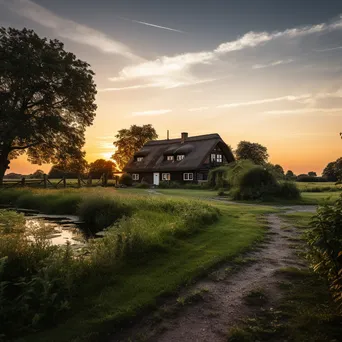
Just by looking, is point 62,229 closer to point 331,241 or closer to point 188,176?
point 331,241

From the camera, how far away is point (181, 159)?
50.0 m

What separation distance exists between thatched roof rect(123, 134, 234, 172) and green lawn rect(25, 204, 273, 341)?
3554 cm

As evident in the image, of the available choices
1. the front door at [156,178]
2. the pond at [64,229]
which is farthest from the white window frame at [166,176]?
the pond at [64,229]

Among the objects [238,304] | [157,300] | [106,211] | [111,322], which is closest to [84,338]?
[111,322]

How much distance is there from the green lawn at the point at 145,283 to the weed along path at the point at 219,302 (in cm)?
32

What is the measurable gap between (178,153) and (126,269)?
142 ft

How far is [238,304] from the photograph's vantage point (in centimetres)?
577

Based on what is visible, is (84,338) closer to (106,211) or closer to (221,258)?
(221,258)

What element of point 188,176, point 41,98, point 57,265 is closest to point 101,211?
point 57,265

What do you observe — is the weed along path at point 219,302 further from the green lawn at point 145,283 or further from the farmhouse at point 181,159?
the farmhouse at point 181,159

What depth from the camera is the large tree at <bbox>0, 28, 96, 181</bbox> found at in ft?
87.1

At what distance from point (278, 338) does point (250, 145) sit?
66533mm

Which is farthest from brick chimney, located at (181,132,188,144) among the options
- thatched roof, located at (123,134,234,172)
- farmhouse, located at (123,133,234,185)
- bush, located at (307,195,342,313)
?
bush, located at (307,195,342,313)

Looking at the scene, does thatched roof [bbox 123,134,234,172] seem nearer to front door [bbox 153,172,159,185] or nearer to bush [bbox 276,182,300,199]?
front door [bbox 153,172,159,185]
